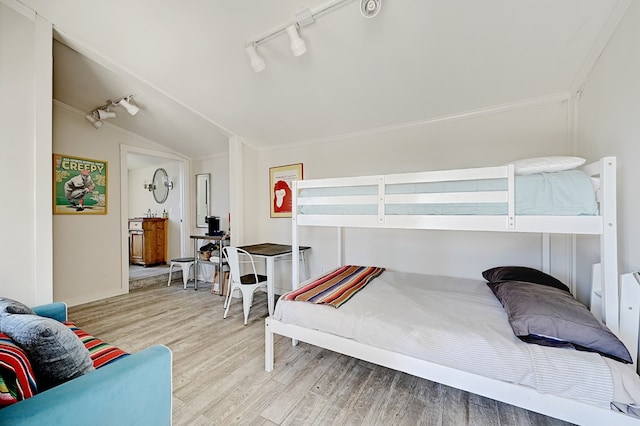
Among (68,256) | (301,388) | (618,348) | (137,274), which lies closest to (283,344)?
(301,388)

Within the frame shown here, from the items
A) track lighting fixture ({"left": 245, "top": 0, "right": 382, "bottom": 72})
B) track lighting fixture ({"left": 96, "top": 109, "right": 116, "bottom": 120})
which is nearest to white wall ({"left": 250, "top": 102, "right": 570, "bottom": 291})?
track lighting fixture ({"left": 245, "top": 0, "right": 382, "bottom": 72})

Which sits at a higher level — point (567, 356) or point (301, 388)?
point (567, 356)

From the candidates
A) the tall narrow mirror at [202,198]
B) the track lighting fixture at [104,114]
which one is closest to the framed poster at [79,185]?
the track lighting fixture at [104,114]

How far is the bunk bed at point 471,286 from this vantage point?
112 cm

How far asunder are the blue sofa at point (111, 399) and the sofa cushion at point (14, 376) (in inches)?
2.4

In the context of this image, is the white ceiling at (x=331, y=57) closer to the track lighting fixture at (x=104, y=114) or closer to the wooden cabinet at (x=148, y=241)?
the track lighting fixture at (x=104, y=114)

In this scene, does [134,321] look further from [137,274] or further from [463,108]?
[463,108]

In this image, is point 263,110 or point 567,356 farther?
point 263,110

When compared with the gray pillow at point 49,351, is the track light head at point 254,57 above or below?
above

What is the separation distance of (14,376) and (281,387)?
52.8 inches

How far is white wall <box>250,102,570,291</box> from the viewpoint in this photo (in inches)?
89.7

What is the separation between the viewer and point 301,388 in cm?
171

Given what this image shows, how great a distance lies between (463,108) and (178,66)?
276cm

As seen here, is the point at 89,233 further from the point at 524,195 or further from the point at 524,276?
the point at 524,276
